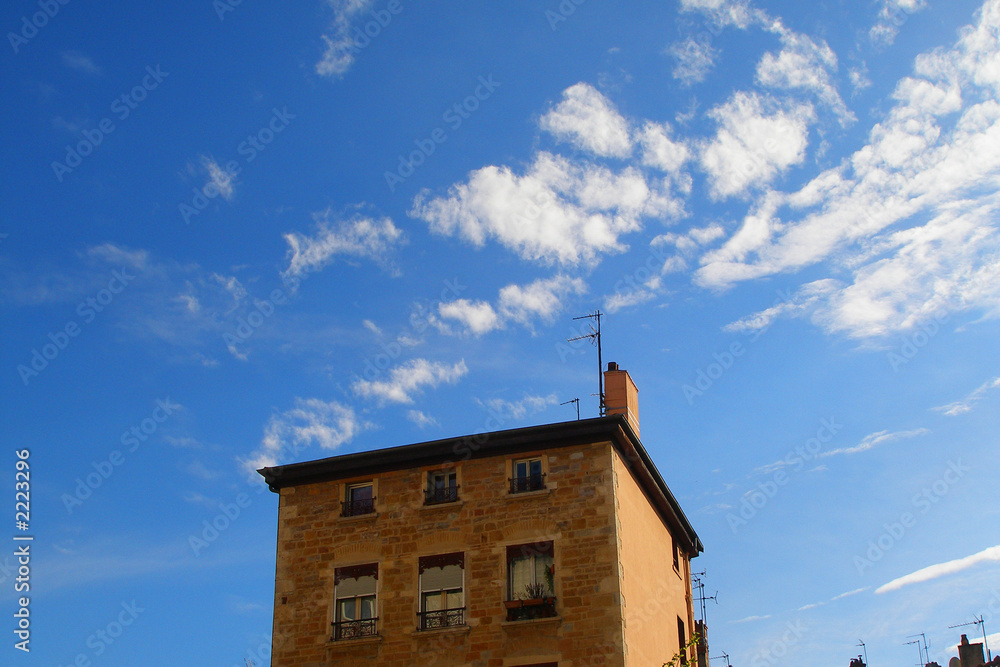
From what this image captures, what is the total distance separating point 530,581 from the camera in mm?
23234

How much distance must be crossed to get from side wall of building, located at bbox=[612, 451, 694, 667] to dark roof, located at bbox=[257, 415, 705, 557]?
0.50 meters

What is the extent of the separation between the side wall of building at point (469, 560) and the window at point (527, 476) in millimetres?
200

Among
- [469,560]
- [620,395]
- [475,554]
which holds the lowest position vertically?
[469,560]

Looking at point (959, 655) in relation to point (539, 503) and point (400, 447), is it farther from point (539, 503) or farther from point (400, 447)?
point (400, 447)

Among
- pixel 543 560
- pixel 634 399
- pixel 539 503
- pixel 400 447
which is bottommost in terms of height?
pixel 543 560

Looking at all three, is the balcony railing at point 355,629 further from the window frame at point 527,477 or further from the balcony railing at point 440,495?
the window frame at point 527,477

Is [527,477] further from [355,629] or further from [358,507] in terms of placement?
[355,629]

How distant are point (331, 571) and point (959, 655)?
2188cm

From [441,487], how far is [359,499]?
2.44 meters

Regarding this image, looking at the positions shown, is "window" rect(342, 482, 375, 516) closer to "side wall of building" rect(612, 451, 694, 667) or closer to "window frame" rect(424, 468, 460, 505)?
"window frame" rect(424, 468, 460, 505)

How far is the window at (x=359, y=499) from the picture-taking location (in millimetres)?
25594

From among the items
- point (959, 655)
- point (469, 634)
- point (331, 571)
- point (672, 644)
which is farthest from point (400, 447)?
point (959, 655)

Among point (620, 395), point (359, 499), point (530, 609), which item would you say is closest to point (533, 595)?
point (530, 609)

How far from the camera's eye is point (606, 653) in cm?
2177
